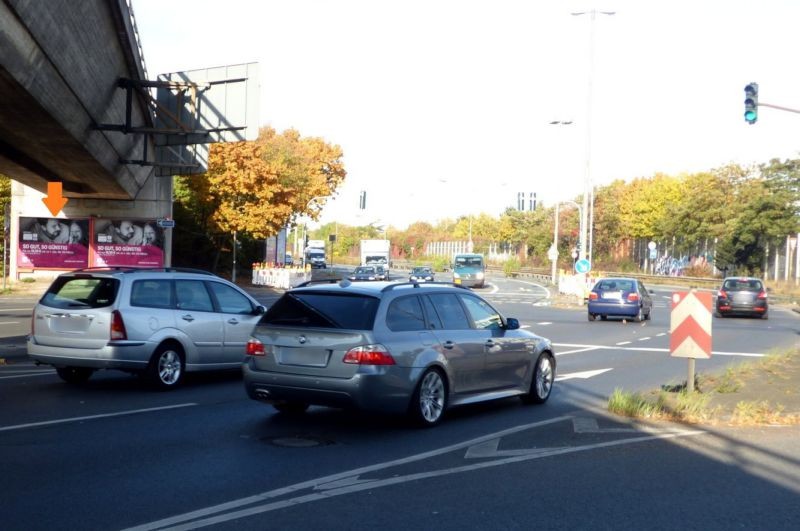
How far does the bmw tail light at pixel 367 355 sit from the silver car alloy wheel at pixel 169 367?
406 centimetres

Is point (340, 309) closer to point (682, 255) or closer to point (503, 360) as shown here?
point (503, 360)

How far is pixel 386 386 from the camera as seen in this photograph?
927 centimetres

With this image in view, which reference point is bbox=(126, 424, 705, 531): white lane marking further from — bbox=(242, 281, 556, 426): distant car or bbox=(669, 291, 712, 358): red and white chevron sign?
bbox=(669, 291, 712, 358): red and white chevron sign

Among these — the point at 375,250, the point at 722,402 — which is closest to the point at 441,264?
the point at 375,250

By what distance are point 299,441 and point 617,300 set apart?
22425 millimetres

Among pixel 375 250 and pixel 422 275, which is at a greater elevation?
pixel 375 250

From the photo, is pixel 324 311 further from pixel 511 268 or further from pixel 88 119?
pixel 511 268

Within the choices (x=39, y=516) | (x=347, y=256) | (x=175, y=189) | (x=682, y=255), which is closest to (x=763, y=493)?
(x=39, y=516)

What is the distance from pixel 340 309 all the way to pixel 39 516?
415 cm

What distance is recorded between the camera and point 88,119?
919 inches

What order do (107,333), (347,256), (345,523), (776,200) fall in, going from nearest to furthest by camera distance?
(345,523), (107,333), (776,200), (347,256)

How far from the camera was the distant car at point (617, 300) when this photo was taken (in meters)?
29.8

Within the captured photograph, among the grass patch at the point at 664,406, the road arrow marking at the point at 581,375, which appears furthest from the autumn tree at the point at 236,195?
the grass patch at the point at 664,406

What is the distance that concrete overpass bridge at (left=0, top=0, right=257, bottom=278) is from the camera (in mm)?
17125
